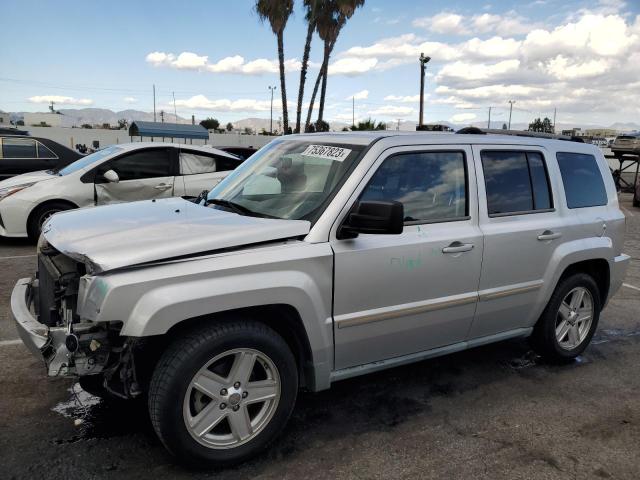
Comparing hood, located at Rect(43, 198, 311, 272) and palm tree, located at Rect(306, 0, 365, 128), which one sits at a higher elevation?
palm tree, located at Rect(306, 0, 365, 128)

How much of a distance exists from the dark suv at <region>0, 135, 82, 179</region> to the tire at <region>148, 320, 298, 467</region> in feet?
28.2

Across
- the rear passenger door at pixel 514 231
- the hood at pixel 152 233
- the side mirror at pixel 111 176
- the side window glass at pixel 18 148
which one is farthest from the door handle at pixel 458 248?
the side window glass at pixel 18 148

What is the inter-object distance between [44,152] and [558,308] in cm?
930

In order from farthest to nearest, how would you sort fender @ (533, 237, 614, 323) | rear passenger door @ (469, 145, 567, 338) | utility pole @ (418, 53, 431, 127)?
utility pole @ (418, 53, 431, 127) < fender @ (533, 237, 614, 323) < rear passenger door @ (469, 145, 567, 338)

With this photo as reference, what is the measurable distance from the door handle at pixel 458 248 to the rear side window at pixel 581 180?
1272 millimetres

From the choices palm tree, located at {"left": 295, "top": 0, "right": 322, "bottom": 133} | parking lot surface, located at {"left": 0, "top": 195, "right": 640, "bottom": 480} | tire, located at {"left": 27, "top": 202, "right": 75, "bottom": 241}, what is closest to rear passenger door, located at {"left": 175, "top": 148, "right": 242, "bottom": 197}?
tire, located at {"left": 27, "top": 202, "right": 75, "bottom": 241}

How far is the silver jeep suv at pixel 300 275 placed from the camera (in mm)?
2568

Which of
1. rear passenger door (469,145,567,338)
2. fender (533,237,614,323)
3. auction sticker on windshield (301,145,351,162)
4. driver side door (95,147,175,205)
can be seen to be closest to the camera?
auction sticker on windshield (301,145,351,162)

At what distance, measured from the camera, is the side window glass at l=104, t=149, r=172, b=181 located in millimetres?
8047

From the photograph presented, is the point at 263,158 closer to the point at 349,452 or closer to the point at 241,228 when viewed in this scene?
the point at 241,228

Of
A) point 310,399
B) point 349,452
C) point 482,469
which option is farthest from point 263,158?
point 482,469

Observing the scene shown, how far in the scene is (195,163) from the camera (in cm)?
854

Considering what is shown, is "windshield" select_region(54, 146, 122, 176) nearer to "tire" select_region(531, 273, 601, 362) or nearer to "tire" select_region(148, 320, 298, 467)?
"tire" select_region(148, 320, 298, 467)

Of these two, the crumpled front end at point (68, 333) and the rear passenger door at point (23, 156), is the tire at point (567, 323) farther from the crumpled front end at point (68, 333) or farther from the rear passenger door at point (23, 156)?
the rear passenger door at point (23, 156)
